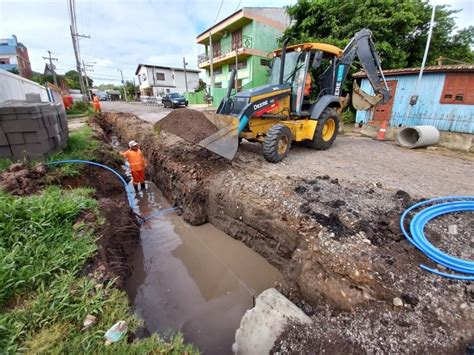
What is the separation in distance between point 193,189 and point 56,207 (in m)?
2.45

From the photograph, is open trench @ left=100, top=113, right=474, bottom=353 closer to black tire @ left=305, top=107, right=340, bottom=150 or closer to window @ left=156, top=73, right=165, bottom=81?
black tire @ left=305, top=107, right=340, bottom=150

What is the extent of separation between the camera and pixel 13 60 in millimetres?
33719

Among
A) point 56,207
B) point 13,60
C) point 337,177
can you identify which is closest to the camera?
point 56,207

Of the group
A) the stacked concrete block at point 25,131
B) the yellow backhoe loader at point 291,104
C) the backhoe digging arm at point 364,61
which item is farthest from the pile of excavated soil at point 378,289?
the stacked concrete block at point 25,131

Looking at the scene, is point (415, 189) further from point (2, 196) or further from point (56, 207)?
point (2, 196)

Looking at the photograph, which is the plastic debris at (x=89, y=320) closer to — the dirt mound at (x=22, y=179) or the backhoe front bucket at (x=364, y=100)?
the dirt mound at (x=22, y=179)

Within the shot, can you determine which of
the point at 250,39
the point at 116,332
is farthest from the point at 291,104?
the point at 250,39

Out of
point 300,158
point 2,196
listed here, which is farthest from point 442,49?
point 2,196

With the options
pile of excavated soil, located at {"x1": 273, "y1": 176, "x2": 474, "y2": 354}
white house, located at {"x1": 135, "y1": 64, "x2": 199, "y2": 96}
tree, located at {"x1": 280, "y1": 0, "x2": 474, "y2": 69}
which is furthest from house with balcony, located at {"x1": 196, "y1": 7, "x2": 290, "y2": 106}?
white house, located at {"x1": 135, "y1": 64, "x2": 199, "y2": 96}

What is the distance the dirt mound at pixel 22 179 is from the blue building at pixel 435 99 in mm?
11579

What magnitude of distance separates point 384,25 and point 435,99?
214 inches

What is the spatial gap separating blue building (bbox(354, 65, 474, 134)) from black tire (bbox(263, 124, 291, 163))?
692 cm

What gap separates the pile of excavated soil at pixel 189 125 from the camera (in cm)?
575

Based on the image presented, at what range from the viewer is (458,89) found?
7742mm
